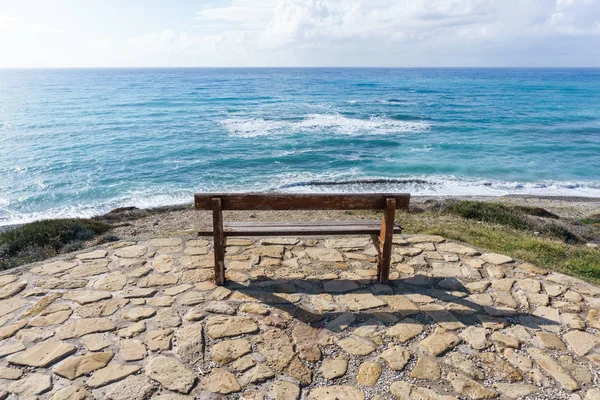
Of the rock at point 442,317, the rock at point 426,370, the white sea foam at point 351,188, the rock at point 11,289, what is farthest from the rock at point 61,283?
the white sea foam at point 351,188

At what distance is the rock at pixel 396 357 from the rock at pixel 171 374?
1.59 meters

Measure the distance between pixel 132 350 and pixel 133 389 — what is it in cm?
51

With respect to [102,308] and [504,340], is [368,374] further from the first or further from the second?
[102,308]

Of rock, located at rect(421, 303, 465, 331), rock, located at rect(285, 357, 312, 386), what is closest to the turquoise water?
rock, located at rect(421, 303, 465, 331)

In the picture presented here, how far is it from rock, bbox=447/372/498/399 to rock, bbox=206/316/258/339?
173 cm

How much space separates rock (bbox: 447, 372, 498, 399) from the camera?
288cm

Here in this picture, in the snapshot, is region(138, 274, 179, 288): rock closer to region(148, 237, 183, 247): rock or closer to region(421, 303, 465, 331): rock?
region(148, 237, 183, 247): rock

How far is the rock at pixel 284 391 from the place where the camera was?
2852mm

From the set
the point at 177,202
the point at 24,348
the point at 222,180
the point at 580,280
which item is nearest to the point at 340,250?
the point at 580,280

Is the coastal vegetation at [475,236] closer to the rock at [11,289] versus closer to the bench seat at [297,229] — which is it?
the rock at [11,289]

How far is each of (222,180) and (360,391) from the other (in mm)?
15268

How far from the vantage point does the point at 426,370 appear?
3146 mm

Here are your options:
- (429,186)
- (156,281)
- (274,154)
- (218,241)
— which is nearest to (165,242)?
(156,281)

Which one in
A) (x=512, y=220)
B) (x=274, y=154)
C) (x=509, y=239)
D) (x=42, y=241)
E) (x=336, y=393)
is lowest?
(x=274, y=154)
